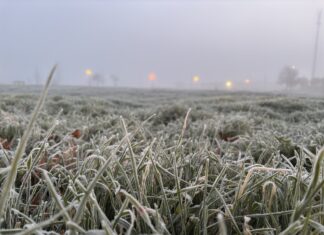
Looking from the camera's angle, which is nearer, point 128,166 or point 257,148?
point 128,166

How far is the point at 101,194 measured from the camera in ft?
3.46

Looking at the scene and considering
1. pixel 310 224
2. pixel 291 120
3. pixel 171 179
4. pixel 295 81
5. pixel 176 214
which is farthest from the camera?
pixel 295 81

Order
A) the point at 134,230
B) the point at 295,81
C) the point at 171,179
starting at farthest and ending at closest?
the point at 295,81 → the point at 171,179 → the point at 134,230

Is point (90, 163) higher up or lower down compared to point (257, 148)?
higher up

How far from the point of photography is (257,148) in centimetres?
212

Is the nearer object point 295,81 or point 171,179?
point 171,179

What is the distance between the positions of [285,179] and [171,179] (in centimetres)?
42

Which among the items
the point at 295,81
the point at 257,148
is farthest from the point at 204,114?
the point at 295,81

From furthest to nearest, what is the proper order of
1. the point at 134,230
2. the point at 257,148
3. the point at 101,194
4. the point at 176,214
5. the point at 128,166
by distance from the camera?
the point at 257,148 < the point at 128,166 < the point at 101,194 < the point at 176,214 < the point at 134,230

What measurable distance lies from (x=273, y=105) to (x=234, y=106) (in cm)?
73

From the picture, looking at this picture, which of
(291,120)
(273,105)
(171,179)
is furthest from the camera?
(273,105)

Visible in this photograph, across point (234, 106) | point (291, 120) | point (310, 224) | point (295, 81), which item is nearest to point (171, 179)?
point (310, 224)

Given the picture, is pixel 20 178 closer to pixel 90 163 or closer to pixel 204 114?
pixel 90 163

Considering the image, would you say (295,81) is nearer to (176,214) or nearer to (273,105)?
(273,105)
